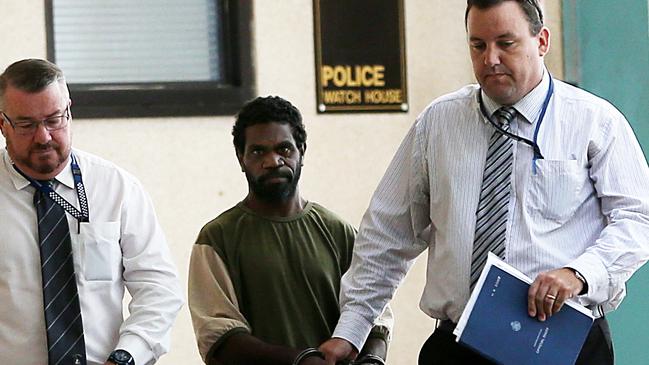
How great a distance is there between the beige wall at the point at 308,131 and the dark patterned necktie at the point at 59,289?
65.4 inches

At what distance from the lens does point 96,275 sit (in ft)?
10.4

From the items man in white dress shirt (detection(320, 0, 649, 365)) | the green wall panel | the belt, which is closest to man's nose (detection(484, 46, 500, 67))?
man in white dress shirt (detection(320, 0, 649, 365))

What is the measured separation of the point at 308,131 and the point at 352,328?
192 cm

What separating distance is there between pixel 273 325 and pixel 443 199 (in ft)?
2.09

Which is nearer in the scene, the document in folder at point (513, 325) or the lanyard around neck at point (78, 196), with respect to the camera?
the document in folder at point (513, 325)

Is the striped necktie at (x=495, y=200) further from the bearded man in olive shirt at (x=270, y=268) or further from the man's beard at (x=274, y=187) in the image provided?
the man's beard at (x=274, y=187)

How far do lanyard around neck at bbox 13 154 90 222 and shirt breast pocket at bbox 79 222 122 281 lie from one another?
0.11ft

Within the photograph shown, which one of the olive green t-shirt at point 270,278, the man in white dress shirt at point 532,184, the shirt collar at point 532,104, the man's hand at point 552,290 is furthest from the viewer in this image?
the olive green t-shirt at point 270,278

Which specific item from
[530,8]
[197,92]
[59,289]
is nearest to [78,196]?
[59,289]

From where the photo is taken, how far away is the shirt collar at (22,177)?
320cm

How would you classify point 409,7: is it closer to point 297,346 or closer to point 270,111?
point 270,111

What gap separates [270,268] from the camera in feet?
11.3

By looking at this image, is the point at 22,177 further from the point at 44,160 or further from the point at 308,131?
the point at 308,131

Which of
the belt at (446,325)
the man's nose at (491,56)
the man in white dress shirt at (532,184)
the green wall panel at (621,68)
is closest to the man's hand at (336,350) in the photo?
the man in white dress shirt at (532,184)
